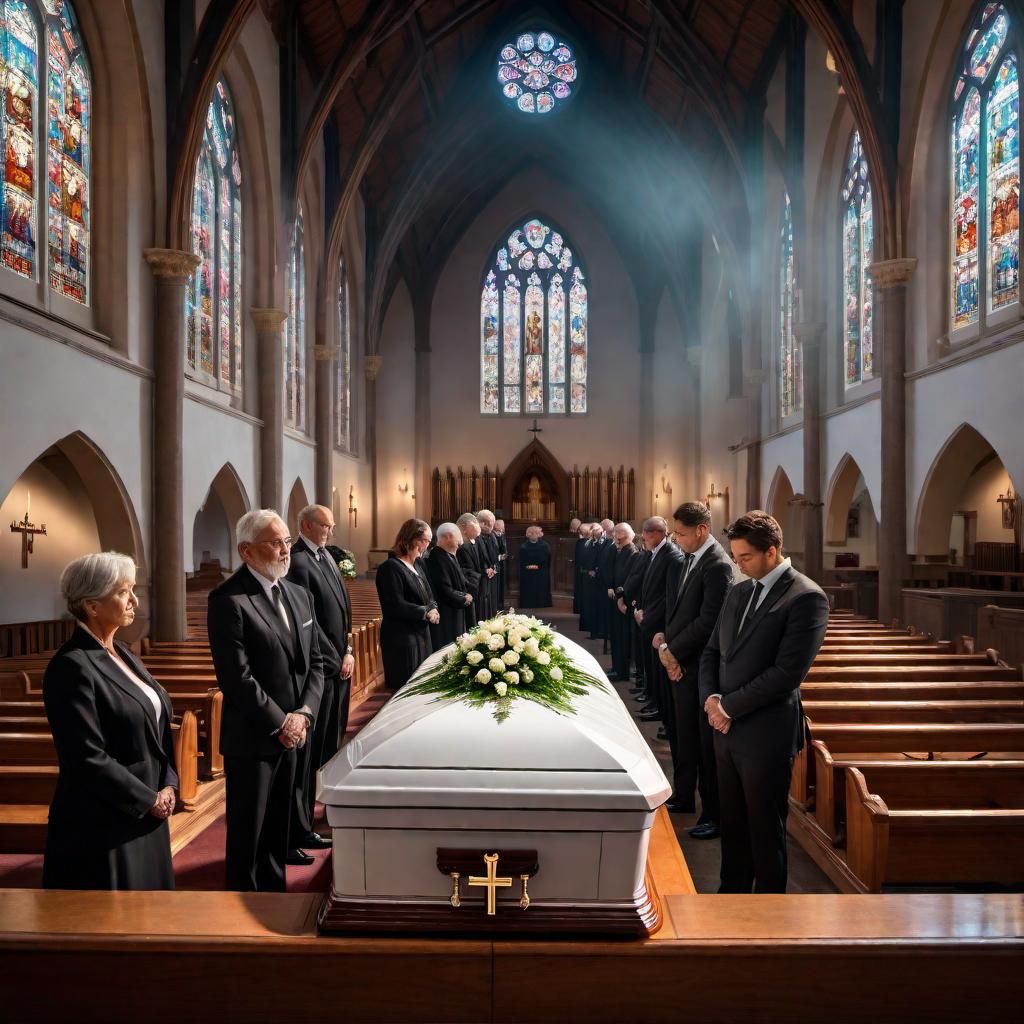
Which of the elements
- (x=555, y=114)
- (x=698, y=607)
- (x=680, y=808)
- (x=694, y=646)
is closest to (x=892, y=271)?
(x=698, y=607)

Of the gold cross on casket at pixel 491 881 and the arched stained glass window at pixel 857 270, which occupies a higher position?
the arched stained glass window at pixel 857 270

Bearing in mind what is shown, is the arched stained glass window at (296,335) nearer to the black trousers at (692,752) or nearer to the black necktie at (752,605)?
the black trousers at (692,752)

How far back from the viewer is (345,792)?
186 centimetres

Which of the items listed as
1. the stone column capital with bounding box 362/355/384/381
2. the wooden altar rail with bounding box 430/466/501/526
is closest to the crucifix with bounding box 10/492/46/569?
the stone column capital with bounding box 362/355/384/381

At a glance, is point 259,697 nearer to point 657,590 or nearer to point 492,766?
point 492,766

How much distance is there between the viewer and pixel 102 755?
2414 mm

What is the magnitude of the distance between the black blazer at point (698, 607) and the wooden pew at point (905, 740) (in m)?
0.71

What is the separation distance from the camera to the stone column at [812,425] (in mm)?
13930

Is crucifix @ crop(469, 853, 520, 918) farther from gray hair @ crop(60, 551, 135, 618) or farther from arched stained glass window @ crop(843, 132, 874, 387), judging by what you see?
arched stained glass window @ crop(843, 132, 874, 387)

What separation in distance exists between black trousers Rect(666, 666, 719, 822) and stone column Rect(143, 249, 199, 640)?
21.0 ft

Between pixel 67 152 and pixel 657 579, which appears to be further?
pixel 67 152

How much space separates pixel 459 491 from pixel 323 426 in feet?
23.0

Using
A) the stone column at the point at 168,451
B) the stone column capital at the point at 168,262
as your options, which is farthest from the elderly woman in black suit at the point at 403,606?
the stone column capital at the point at 168,262

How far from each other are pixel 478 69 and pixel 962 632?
54.5 feet
